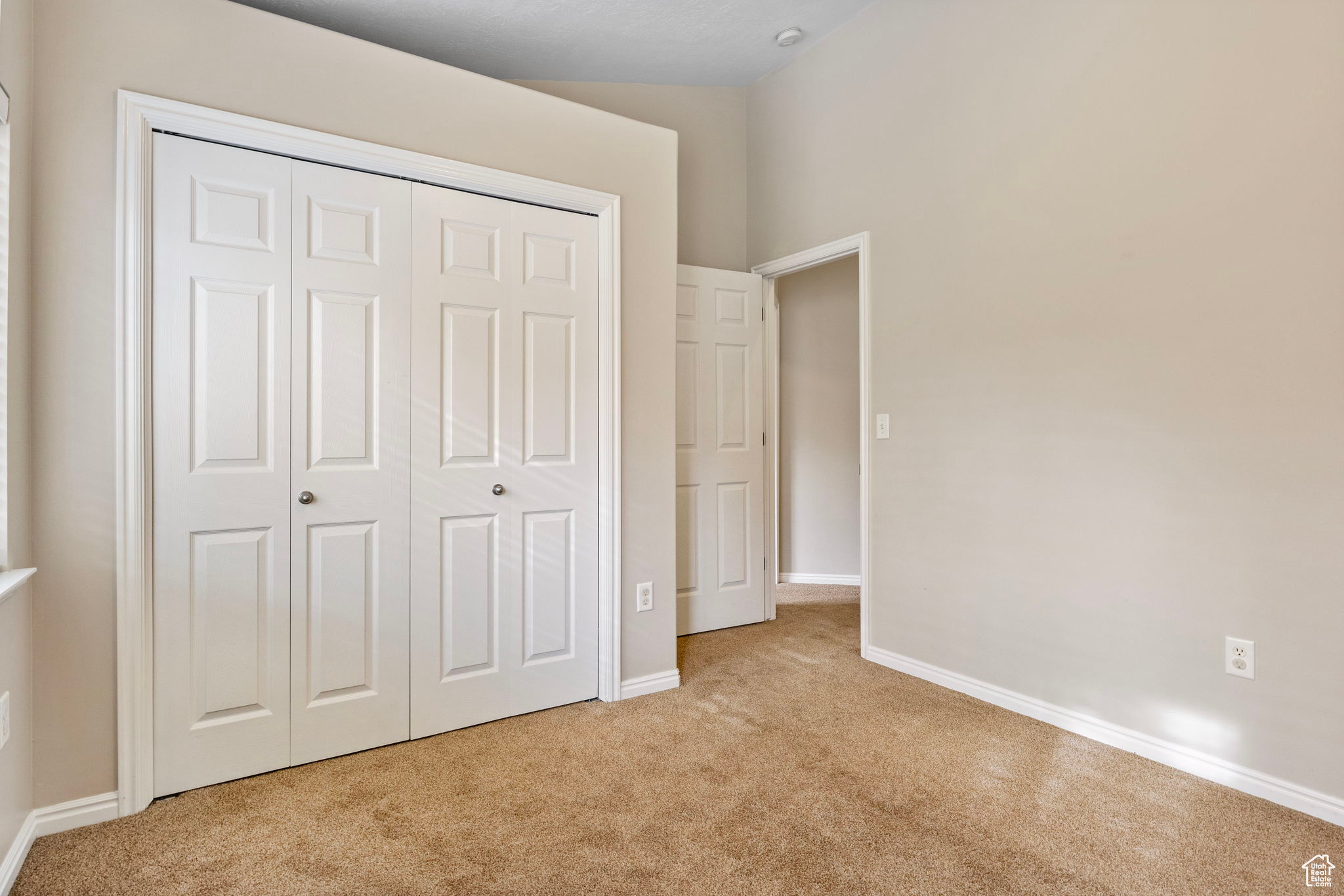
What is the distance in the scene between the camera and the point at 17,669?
5.39 ft

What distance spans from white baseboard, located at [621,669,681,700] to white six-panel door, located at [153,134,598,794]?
0.15m

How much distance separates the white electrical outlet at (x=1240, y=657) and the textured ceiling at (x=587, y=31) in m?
2.96

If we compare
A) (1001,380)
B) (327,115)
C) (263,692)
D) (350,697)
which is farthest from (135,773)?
(1001,380)

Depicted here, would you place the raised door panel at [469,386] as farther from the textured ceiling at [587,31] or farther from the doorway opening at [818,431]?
the doorway opening at [818,431]

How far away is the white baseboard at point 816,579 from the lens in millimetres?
4926

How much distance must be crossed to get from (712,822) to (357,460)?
5.04ft

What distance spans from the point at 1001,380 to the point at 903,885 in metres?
1.83

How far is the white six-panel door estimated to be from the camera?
6.36 ft

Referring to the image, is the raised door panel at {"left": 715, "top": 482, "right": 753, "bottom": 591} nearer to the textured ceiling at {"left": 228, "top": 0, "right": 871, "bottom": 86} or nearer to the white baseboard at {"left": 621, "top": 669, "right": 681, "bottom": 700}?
the white baseboard at {"left": 621, "top": 669, "right": 681, "bottom": 700}

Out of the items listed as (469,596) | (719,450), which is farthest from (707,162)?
(469,596)

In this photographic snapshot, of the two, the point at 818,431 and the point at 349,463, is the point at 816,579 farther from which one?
the point at 349,463

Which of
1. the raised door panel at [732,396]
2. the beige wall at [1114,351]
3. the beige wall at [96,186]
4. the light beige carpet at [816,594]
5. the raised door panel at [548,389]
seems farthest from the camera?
the light beige carpet at [816,594]

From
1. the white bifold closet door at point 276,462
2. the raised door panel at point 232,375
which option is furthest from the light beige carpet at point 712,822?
the raised door panel at point 232,375

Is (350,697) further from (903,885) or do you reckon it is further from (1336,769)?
(1336,769)
